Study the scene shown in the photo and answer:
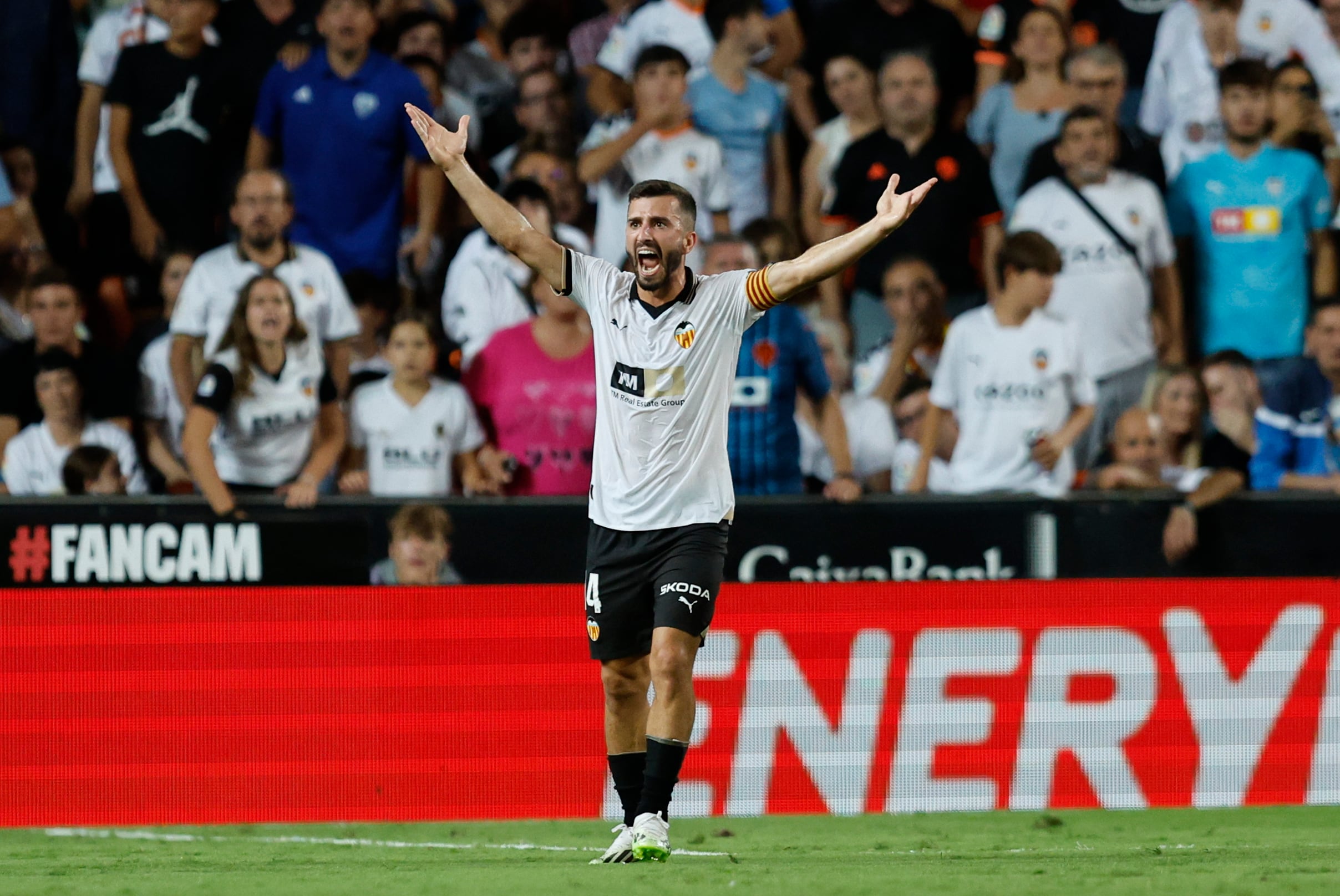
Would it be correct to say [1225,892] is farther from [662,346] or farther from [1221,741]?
[1221,741]

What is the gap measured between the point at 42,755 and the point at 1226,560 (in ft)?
18.9

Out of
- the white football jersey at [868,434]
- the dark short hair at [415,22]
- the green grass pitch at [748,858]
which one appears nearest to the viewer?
the green grass pitch at [748,858]

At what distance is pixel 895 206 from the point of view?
6086mm

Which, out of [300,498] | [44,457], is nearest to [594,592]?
[300,498]

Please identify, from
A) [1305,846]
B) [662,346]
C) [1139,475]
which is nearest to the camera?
[662,346]

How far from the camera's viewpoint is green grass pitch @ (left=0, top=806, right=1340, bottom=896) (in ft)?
18.2

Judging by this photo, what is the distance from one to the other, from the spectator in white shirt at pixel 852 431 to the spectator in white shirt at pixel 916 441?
50 mm

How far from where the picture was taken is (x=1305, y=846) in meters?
6.92

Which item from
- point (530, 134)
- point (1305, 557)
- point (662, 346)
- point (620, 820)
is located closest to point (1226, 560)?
point (1305, 557)

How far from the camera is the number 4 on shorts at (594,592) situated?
6.54 meters

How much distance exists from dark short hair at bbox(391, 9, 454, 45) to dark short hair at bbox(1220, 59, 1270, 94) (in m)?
5.12

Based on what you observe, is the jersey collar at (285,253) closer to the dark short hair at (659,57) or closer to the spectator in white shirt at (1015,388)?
the dark short hair at (659,57)

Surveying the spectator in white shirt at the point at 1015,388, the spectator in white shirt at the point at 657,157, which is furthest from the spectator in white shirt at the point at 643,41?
the spectator in white shirt at the point at 1015,388

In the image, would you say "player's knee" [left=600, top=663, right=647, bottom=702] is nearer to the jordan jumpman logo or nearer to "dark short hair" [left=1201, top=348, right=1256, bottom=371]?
"dark short hair" [left=1201, top=348, right=1256, bottom=371]
